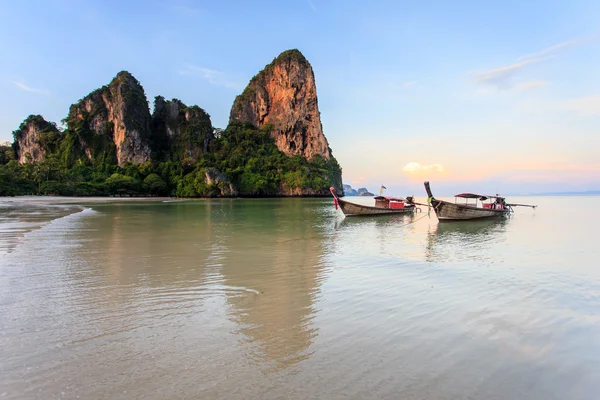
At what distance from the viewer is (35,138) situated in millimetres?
93938

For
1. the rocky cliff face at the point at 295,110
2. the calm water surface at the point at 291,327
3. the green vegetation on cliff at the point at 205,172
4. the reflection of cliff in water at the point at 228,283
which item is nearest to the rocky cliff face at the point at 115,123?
the green vegetation on cliff at the point at 205,172

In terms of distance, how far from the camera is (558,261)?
35.3 ft

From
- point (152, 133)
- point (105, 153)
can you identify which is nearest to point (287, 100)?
point (152, 133)

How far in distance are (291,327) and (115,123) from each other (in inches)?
4083

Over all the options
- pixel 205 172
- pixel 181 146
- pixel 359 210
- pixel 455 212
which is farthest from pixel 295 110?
pixel 455 212

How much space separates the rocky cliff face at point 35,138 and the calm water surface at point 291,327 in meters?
104

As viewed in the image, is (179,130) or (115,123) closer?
(115,123)

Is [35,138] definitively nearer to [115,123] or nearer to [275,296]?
[115,123]

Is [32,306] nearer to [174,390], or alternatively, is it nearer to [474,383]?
[174,390]

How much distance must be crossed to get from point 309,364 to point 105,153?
338 feet

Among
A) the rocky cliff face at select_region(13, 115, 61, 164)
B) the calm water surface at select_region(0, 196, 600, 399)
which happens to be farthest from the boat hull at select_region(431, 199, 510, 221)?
the rocky cliff face at select_region(13, 115, 61, 164)

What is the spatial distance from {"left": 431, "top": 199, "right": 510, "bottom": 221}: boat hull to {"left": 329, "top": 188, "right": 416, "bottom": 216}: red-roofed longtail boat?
6.18m

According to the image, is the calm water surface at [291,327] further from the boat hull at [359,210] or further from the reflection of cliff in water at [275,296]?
the boat hull at [359,210]

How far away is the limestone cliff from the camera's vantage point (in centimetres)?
9894
